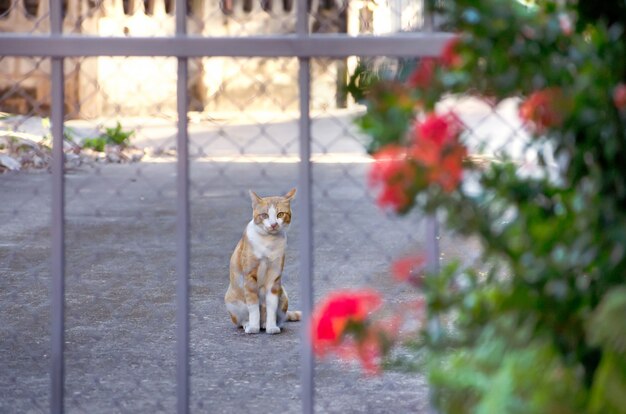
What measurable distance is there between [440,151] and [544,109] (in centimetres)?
16

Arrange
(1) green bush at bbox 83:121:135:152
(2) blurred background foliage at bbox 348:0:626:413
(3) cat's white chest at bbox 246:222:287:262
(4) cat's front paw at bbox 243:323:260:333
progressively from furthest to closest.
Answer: (1) green bush at bbox 83:121:135:152 < (3) cat's white chest at bbox 246:222:287:262 < (4) cat's front paw at bbox 243:323:260:333 < (2) blurred background foliage at bbox 348:0:626:413

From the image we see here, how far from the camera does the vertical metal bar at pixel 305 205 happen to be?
2760mm

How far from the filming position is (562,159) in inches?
62.6

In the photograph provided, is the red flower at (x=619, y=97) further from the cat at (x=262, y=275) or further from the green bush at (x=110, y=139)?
the green bush at (x=110, y=139)

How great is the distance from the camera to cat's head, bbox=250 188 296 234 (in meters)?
5.66

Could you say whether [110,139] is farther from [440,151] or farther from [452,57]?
[440,151]

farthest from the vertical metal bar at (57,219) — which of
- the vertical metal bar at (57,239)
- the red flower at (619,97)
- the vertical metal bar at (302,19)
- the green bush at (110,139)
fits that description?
the green bush at (110,139)

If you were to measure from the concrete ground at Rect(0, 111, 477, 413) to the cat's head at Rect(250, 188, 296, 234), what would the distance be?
0.53 m

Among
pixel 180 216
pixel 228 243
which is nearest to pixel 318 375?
pixel 180 216

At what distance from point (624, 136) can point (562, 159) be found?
0.13m

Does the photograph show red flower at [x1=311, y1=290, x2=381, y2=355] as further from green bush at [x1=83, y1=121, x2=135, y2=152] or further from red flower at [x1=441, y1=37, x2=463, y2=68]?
green bush at [x1=83, y1=121, x2=135, y2=152]

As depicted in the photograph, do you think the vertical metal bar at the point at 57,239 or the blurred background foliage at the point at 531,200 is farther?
the vertical metal bar at the point at 57,239

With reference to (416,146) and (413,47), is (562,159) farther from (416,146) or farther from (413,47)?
(413,47)

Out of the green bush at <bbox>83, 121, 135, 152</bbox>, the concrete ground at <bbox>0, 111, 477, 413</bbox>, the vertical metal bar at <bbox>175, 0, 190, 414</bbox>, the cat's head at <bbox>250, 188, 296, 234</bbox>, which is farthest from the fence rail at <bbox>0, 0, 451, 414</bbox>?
the green bush at <bbox>83, 121, 135, 152</bbox>
